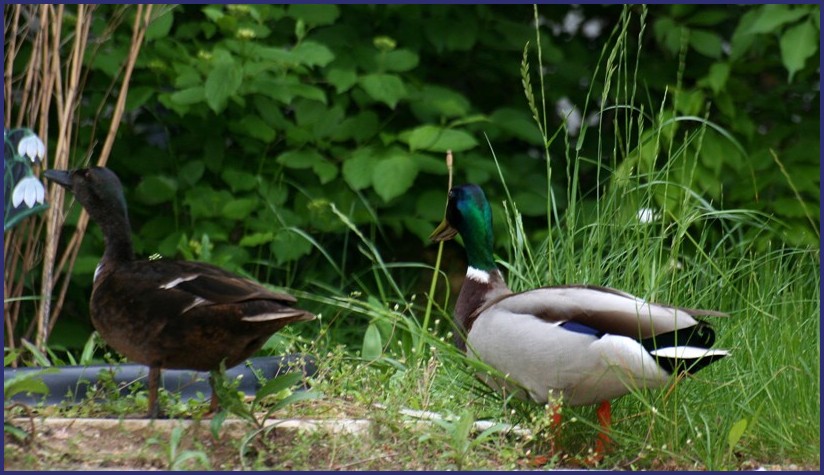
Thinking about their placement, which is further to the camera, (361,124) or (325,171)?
(361,124)

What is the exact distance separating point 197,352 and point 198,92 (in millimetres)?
2613

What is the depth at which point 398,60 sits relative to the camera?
6332 millimetres

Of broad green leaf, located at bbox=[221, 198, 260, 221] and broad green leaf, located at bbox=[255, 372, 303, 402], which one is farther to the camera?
broad green leaf, located at bbox=[221, 198, 260, 221]

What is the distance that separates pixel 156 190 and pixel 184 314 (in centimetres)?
297

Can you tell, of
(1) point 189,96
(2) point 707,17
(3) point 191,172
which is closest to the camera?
(1) point 189,96

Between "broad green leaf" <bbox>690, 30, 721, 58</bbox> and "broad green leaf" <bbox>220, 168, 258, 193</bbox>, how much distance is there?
2414mm

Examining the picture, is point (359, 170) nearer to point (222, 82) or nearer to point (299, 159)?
point (299, 159)

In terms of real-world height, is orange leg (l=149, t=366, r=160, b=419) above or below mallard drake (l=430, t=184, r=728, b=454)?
below

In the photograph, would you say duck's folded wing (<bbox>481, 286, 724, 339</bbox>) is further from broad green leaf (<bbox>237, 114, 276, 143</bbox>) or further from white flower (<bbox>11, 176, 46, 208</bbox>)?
broad green leaf (<bbox>237, 114, 276, 143</bbox>)

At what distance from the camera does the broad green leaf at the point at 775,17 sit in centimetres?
580

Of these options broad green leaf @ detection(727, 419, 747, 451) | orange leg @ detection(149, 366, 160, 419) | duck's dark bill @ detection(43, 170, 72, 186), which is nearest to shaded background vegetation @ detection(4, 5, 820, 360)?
duck's dark bill @ detection(43, 170, 72, 186)

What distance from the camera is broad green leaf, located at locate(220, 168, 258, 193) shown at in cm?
632

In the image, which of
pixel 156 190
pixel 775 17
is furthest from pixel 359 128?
pixel 775 17

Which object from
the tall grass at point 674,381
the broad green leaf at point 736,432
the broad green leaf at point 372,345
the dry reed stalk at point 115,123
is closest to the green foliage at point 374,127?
the dry reed stalk at point 115,123
